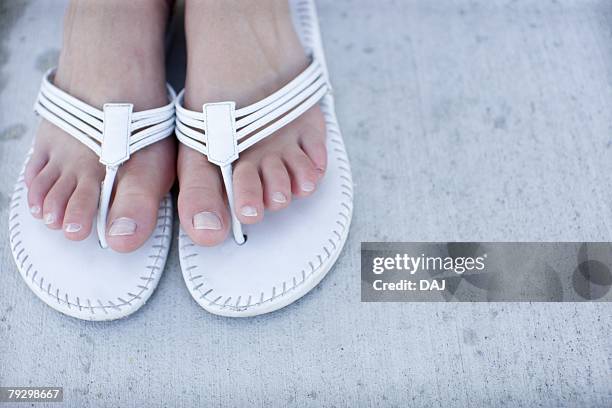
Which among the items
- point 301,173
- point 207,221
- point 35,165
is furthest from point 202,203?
point 35,165

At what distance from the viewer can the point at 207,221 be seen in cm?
67

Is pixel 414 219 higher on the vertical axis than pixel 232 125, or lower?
lower

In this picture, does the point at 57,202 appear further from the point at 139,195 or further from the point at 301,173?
the point at 301,173

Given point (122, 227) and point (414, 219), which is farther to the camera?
point (414, 219)

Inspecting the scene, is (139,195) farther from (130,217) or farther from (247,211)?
(247,211)

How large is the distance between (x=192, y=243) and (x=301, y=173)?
17 centimetres

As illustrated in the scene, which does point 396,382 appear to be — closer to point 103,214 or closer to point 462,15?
point 103,214

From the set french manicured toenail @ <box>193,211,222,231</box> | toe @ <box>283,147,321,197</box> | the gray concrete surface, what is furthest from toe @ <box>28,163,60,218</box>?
toe @ <box>283,147,321,197</box>

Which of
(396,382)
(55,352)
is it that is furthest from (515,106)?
(55,352)

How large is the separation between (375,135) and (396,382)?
0.37 metres

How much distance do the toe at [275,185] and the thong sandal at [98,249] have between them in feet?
0.50

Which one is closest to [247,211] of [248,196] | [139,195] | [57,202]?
[248,196]

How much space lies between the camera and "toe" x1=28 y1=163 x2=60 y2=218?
71cm

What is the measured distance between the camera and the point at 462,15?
37.5 inches
